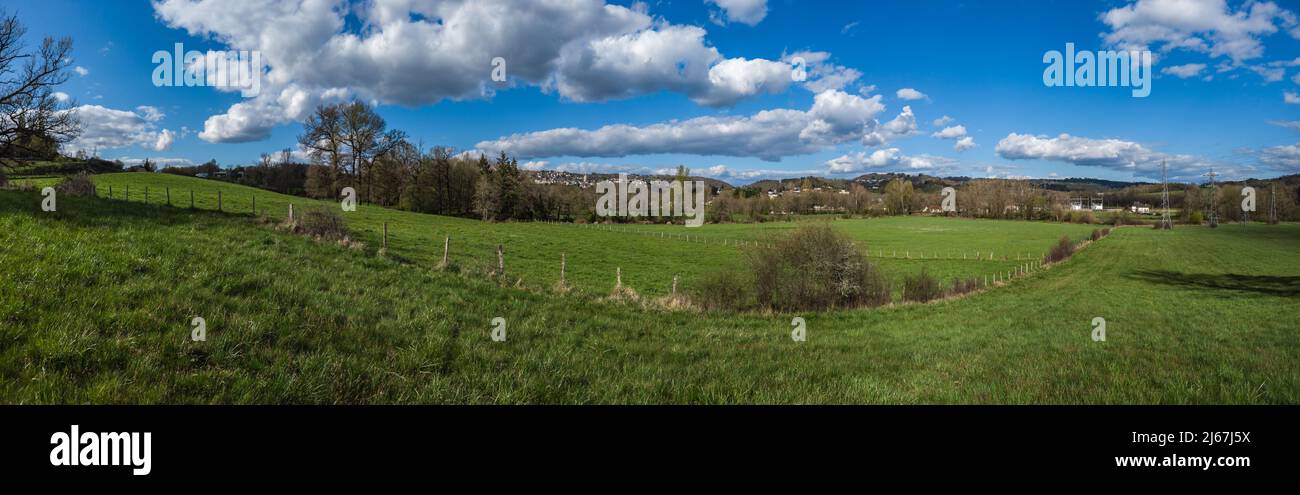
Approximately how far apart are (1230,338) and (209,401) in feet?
63.3

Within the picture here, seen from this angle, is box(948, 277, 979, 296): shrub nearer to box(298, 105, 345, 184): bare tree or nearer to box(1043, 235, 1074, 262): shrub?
box(1043, 235, 1074, 262): shrub

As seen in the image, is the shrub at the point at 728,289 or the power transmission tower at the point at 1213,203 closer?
the shrub at the point at 728,289

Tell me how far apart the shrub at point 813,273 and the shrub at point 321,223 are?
60.5 ft

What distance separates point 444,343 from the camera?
6844 millimetres

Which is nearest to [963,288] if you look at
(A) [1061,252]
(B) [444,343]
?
(A) [1061,252]

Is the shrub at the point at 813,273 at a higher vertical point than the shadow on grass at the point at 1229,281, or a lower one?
higher

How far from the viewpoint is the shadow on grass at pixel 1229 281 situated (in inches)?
1062

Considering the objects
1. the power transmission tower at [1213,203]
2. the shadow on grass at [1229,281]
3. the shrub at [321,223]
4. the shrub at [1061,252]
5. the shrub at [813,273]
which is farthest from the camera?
the power transmission tower at [1213,203]

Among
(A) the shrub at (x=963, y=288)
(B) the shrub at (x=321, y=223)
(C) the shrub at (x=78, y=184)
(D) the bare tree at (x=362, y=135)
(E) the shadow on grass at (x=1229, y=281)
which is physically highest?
(D) the bare tree at (x=362, y=135)

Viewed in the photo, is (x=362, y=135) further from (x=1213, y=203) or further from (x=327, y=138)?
(x=1213, y=203)

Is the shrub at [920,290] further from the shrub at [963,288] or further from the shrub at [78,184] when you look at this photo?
the shrub at [78,184]

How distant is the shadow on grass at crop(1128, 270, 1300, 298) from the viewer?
88.5 feet

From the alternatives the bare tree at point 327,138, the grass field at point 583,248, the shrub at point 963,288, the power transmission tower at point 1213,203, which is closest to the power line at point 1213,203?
the power transmission tower at point 1213,203
